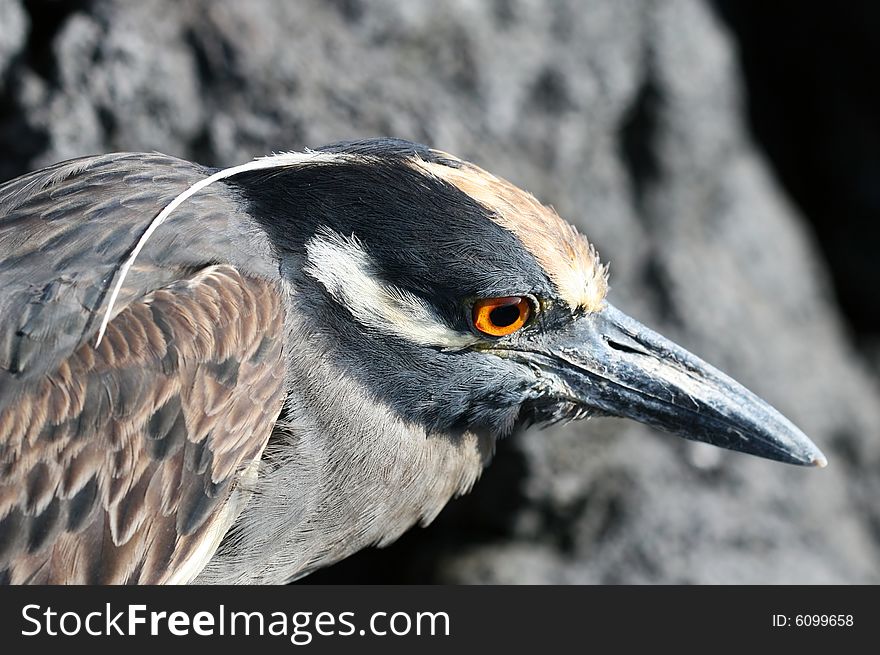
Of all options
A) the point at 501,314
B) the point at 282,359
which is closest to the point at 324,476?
the point at 282,359

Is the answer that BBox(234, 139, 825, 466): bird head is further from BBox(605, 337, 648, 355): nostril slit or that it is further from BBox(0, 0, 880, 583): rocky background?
BBox(0, 0, 880, 583): rocky background

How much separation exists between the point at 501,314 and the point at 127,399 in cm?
92

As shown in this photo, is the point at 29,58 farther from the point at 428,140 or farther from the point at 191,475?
the point at 191,475

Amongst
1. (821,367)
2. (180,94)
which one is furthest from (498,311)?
(821,367)

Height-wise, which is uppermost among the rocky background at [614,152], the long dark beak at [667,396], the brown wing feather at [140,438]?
the rocky background at [614,152]

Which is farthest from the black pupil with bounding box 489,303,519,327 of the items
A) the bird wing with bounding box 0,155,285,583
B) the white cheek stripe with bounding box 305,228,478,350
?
the bird wing with bounding box 0,155,285,583

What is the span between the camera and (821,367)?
16.7 feet

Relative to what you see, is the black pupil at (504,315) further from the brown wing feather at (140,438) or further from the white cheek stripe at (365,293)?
the brown wing feather at (140,438)

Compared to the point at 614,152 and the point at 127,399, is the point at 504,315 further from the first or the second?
the point at 614,152

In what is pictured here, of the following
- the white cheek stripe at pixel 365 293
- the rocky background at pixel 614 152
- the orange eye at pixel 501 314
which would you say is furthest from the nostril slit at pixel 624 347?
the rocky background at pixel 614 152

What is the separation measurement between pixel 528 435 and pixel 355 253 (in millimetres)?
1653

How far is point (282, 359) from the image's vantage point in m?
2.41

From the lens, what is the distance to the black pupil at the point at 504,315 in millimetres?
2467

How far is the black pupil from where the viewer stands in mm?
→ 2467
